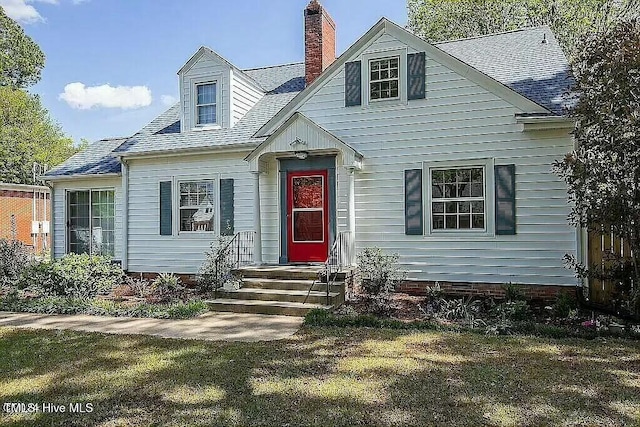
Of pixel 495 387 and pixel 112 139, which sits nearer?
pixel 495 387

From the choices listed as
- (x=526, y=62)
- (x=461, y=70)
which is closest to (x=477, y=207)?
(x=461, y=70)

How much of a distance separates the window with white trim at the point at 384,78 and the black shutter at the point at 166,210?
18.3 feet

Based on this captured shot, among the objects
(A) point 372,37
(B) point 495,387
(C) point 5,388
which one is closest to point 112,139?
(A) point 372,37

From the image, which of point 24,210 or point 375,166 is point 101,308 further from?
point 24,210

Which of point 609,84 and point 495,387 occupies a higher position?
point 609,84

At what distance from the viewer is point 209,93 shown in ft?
40.7

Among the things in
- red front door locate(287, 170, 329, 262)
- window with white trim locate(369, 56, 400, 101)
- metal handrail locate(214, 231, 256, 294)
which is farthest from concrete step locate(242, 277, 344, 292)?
window with white trim locate(369, 56, 400, 101)

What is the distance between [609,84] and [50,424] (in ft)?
24.5

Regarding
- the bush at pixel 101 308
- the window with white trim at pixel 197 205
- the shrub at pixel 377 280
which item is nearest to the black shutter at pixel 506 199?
the shrub at pixel 377 280

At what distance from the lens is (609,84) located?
21.1 feet

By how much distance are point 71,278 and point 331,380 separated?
7264 millimetres

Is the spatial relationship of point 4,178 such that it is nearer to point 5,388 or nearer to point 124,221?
point 124,221

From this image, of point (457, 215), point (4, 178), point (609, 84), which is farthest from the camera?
point (4, 178)

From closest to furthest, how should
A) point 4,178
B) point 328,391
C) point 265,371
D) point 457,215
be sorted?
point 328,391 < point 265,371 < point 457,215 < point 4,178
